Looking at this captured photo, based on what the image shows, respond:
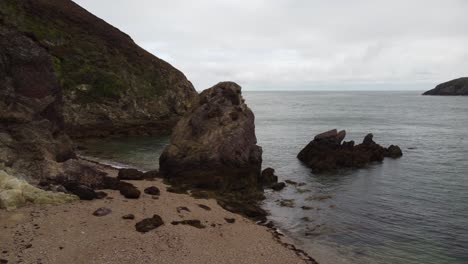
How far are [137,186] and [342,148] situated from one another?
29940 mm

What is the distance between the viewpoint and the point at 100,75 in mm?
77562

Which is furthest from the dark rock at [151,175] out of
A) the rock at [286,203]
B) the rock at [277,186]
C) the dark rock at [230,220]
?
the dark rock at [230,220]

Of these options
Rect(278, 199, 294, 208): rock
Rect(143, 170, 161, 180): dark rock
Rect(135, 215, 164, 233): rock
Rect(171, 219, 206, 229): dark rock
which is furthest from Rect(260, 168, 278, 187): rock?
Rect(135, 215, 164, 233): rock

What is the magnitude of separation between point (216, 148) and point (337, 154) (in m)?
18.6

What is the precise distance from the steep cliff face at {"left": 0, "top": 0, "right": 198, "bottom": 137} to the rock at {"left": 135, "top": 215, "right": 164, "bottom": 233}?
→ 45154mm

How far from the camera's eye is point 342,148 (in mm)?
51781

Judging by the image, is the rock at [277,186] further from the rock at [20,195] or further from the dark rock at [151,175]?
the rock at [20,195]

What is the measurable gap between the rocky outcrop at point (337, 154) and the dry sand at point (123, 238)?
75.4ft

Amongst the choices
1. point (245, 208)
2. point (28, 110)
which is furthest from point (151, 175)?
point (28, 110)

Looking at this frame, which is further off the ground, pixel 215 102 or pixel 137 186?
pixel 215 102

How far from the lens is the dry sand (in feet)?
57.7

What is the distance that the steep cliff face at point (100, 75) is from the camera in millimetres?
70562

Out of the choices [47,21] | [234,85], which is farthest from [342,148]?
[47,21]

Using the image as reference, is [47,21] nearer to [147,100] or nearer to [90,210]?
[147,100]
